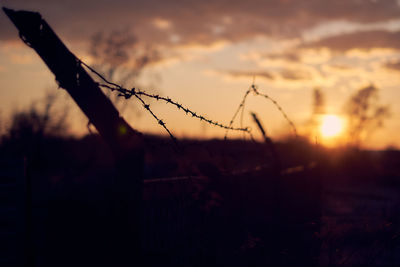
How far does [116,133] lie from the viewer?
4.52m

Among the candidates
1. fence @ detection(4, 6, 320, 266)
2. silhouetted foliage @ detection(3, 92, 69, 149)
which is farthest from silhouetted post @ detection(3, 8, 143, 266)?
silhouetted foliage @ detection(3, 92, 69, 149)

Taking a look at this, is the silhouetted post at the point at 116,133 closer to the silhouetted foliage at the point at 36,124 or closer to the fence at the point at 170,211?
the fence at the point at 170,211

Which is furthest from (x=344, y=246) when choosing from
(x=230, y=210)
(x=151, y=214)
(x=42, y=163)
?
(x=42, y=163)

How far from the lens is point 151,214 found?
15.3 ft

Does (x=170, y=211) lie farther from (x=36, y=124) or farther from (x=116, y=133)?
(x=36, y=124)

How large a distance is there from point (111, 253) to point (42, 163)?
1917cm

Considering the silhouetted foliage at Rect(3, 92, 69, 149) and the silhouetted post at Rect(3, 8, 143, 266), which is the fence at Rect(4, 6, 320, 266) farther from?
the silhouetted foliage at Rect(3, 92, 69, 149)

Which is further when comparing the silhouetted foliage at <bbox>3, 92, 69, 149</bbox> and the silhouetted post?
the silhouetted foliage at <bbox>3, 92, 69, 149</bbox>

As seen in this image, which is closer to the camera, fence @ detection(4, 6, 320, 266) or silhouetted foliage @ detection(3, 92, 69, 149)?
fence @ detection(4, 6, 320, 266)

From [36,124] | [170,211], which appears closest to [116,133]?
[170,211]

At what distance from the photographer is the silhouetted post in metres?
4.27

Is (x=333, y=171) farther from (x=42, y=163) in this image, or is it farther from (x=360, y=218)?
(x=42, y=163)

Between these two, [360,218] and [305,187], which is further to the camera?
[360,218]

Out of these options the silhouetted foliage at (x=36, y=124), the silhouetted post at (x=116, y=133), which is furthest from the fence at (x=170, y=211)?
the silhouetted foliage at (x=36, y=124)
